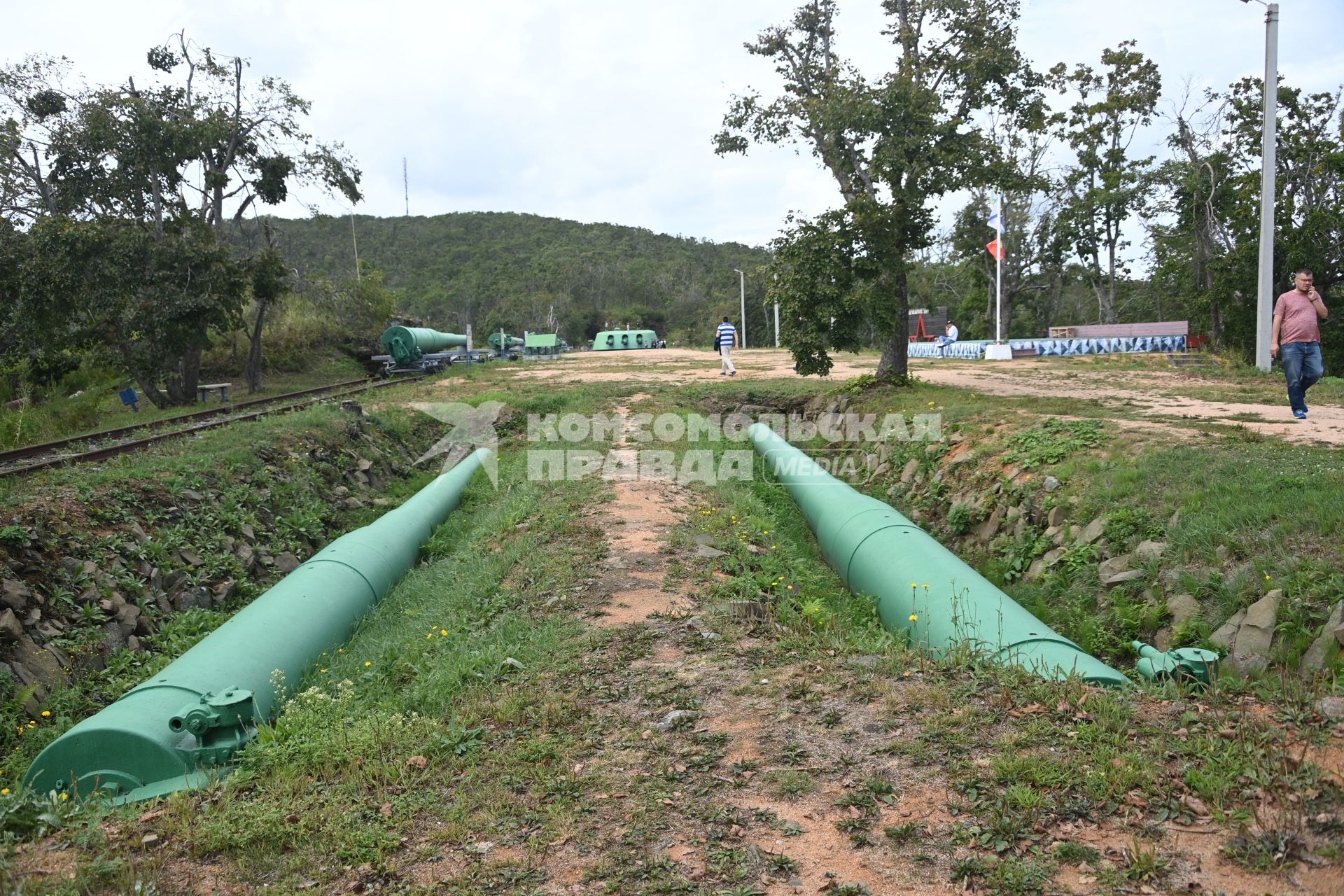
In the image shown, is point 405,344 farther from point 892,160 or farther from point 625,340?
point 625,340

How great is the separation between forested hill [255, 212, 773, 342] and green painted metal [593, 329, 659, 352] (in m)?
8.96

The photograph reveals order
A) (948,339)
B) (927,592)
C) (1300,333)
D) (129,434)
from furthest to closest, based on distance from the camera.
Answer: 1. (948,339)
2. (129,434)
3. (1300,333)
4. (927,592)

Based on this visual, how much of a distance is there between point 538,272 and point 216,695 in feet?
254

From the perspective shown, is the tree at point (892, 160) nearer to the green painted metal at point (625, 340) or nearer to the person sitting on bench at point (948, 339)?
the person sitting on bench at point (948, 339)

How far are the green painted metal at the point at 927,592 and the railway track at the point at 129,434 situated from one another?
8898 millimetres

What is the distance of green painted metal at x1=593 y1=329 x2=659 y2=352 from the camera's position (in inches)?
2067

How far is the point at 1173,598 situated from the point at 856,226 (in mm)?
10093

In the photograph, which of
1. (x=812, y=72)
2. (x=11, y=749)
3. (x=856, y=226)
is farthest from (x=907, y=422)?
(x=11, y=749)

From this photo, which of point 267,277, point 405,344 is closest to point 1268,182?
point 267,277

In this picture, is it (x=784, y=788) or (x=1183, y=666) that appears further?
(x=1183, y=666)

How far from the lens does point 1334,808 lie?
299 centimetres

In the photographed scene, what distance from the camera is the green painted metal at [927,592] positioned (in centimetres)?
518

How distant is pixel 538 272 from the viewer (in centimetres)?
7925

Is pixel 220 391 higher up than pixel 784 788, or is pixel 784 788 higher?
pixel 220 391
